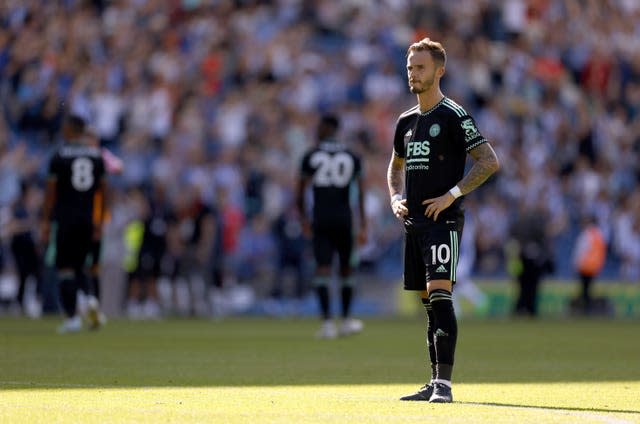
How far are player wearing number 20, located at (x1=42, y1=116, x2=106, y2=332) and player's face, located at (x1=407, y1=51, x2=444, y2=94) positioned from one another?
31.0 feet

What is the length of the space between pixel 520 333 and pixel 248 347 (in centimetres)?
613

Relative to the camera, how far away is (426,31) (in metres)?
31.9

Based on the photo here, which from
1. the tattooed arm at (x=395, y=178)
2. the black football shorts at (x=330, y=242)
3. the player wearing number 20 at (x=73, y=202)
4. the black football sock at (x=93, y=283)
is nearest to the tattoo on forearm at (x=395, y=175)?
the tattooed arm at (x=395, y=178)

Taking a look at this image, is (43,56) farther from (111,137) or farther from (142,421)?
(142,421)

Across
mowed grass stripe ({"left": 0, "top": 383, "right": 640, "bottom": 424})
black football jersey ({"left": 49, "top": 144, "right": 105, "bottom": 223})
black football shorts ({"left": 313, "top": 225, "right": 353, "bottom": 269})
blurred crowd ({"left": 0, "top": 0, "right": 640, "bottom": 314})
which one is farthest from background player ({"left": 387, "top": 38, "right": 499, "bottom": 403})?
blurred crowd ({"left": 0, "top": 0, "right": 640, "bottom": 314})

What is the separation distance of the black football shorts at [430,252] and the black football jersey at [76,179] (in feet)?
30.4

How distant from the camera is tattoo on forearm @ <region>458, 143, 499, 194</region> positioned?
9.38 metres

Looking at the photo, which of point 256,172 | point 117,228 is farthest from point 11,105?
point 256,172

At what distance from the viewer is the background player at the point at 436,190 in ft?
30.7

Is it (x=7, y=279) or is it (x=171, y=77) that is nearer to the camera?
(x=7, y=279)

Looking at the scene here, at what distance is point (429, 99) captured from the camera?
31.4ft

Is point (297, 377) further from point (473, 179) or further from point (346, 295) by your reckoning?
point (346, 295)

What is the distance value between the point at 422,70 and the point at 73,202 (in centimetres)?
977

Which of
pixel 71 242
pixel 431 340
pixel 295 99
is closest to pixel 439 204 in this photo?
pixel 431 340
